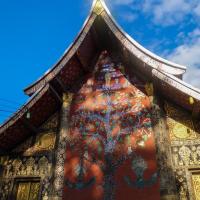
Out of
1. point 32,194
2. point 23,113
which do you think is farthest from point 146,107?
point 32,194

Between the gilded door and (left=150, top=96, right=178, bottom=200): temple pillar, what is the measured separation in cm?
323

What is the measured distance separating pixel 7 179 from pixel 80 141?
7.37 feet

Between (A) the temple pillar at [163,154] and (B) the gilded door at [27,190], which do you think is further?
(B) the gilded door at [27,190]

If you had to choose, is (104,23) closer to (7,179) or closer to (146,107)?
(146,107)

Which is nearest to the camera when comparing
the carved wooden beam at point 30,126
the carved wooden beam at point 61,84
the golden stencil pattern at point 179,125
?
the golden stencil pattern at point 179,125

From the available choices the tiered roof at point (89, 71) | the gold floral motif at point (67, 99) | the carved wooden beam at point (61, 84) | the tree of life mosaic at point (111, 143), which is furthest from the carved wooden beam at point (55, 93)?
the tree of life mosaic at point (111, 143)

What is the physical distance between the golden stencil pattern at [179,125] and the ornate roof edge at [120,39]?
1010 millimetres

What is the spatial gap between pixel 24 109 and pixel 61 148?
4.76 feet

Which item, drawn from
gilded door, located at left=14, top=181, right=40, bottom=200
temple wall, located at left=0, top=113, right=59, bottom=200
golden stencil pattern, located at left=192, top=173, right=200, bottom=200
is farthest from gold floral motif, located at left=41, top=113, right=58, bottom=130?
golden stencil pattern, located at left=192, top=173, right=200, bottom=200

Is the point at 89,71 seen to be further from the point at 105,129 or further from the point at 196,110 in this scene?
the point at 196,110

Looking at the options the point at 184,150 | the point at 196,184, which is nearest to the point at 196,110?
the point at 184,150

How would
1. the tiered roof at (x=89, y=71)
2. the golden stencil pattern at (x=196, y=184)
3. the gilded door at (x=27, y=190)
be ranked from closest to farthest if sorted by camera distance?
the golden stencil pattern at (x=196, y=184), the tiered roof at (x=89, y=71), the gilded door at (x=27, y=190)

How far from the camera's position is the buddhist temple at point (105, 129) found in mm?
6660

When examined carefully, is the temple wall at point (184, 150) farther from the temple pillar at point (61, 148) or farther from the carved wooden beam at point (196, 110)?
the temple pillar at point (61, 148)
